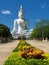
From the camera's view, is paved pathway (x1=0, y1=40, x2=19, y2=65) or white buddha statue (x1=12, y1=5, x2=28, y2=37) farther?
white buddha statue (x1=12, y1=5, x2=28, y2=37)

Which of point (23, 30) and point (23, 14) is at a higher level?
point (23, 14)

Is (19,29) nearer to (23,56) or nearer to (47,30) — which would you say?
(47,30)

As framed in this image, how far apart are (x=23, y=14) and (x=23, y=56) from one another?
150 metres

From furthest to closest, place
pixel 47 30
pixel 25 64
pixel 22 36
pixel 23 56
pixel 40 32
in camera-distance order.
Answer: pixel 22 36 → pixel 40 32 → pixel 47 30 → pixel 23 56 → pixel 25 64

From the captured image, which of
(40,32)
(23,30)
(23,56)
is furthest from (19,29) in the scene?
(23,56)

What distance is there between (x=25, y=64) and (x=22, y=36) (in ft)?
481

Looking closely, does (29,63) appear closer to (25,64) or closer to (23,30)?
(25,64)

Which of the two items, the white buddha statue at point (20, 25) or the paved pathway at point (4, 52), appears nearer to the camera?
the paved pathway at point (4, 52)

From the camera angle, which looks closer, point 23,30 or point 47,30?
point 47,30

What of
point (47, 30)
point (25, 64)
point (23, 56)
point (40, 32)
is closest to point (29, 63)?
point (25, 64)

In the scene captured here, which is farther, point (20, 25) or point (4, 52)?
point (20, 25)

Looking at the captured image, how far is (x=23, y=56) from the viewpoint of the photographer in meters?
10.1

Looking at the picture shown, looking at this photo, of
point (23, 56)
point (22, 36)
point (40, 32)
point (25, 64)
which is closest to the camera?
point (25, 64)

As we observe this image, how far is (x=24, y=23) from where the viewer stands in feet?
514
